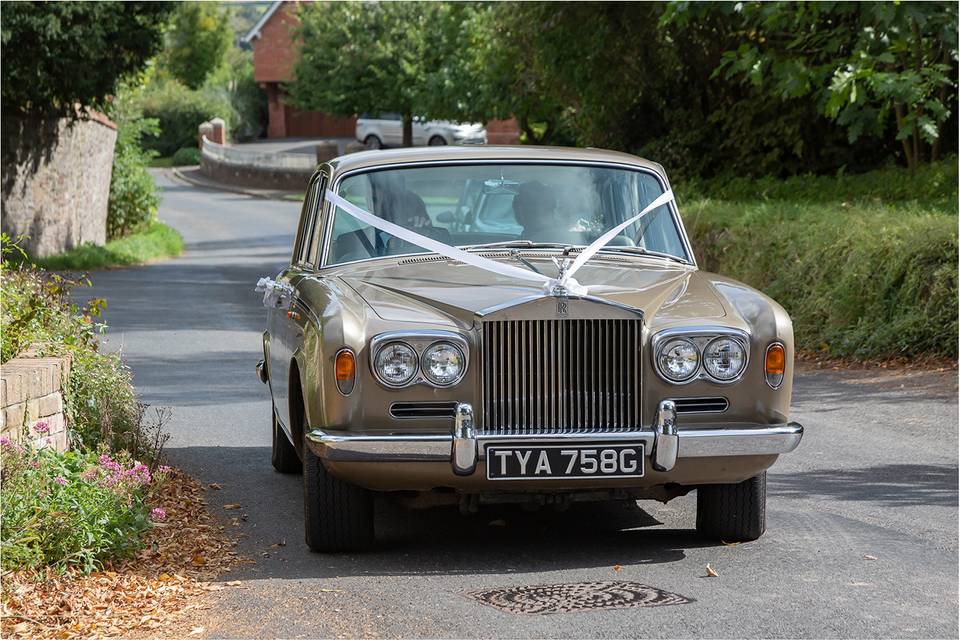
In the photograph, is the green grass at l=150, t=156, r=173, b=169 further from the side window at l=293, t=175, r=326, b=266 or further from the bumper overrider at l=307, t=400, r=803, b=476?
the bumper overrider at l=307, t=400, r=803, b=476

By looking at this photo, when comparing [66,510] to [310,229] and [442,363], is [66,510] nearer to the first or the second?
[442,363]

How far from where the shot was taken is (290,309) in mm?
6754

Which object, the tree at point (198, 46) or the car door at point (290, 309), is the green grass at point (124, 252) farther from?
the tree at point (198, 46)

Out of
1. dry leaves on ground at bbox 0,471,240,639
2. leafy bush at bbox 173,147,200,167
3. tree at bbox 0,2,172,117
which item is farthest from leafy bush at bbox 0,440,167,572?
leafy bush at bbox 173,147,200,167

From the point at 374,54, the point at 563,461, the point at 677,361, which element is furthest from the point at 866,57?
the point at 374,54

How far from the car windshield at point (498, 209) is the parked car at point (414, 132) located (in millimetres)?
48673

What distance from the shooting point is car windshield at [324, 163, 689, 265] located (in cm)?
700

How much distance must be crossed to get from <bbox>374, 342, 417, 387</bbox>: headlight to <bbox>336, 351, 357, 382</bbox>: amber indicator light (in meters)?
0.10

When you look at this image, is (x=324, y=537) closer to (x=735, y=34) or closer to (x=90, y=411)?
(x=90, y=411)

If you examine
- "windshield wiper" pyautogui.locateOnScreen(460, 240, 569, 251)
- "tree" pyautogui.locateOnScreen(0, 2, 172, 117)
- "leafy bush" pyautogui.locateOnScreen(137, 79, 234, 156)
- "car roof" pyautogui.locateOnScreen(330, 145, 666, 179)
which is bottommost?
"windshield wiper" pyautogui.locateOnScreen(460, 240, 569, 251)

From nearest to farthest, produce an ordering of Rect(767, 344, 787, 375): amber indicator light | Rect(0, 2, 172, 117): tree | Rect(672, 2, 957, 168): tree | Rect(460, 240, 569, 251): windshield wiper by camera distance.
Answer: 1. Rect(767, 344, 787, 375): amber indicator light
2. Rect(460, 240, 569, 251): windshield wiper
3. Rect(672, 2, 957, 168): tree
4. Rect(0, 2, 172, 117): tree

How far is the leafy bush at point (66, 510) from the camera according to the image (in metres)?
5.62

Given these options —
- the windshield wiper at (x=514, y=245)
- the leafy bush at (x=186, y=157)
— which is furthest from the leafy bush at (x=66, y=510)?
the leafy bush at (x=186, y=157)

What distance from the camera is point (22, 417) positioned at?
6.55m
